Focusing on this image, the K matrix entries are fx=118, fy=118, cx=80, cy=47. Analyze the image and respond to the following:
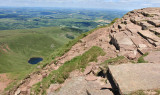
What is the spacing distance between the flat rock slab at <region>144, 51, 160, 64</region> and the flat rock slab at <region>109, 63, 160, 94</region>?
82 centimetres

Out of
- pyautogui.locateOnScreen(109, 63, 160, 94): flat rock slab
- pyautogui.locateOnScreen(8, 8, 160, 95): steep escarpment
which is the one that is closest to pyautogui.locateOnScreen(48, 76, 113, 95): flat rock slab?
pyautogui.locateOnScreen(8, 8, 160, 95): steep escarpment

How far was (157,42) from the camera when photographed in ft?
36.2

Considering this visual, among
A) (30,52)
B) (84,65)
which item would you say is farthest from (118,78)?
(30,52)

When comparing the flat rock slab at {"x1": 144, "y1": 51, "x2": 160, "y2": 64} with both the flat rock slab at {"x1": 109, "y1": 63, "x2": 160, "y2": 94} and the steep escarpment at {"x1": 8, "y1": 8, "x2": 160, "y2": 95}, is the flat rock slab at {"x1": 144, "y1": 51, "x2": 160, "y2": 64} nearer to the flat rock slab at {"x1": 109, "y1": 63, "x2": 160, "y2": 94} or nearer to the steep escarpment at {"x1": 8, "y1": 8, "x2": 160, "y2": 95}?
the steep escarpment at {"x1": 8, "y1": 8, "x2": 160, "y2": 95}

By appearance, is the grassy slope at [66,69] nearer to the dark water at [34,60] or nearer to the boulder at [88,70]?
the boulder at [88,70]

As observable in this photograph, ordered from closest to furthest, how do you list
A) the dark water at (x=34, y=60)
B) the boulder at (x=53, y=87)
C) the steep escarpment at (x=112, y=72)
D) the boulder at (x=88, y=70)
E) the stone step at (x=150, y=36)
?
the steep escarpment at (x=112, y=72) < the boulder at (x=53, y=87) < the boulder at (x=88, y=70) < the stone step at (x=150, y=36) < the dark water at (x=34, y=60)

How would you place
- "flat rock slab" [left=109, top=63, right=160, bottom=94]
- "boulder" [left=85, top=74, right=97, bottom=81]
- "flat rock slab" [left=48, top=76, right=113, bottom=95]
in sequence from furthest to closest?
"boulder" [left=85, top=74, right=97, bottom=81], "flat rock slab" [left=48, top=76, right=113, bottom=95], "flat rock slab" [left=109, top=63, right=160, bottom=94]

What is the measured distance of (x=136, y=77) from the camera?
666 centimetres

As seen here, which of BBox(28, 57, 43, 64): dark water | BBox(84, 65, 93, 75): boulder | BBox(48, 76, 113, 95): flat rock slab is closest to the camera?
BBox(48, 76, 113, 95): flat rock slab

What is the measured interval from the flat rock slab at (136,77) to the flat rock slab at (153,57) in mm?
817

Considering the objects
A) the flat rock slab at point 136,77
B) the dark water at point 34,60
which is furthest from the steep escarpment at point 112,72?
the dark water at point 34,60

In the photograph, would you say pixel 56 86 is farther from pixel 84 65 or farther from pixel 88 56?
pixel 88 56

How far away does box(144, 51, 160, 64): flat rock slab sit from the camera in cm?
856

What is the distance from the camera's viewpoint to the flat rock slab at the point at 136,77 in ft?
19.2
